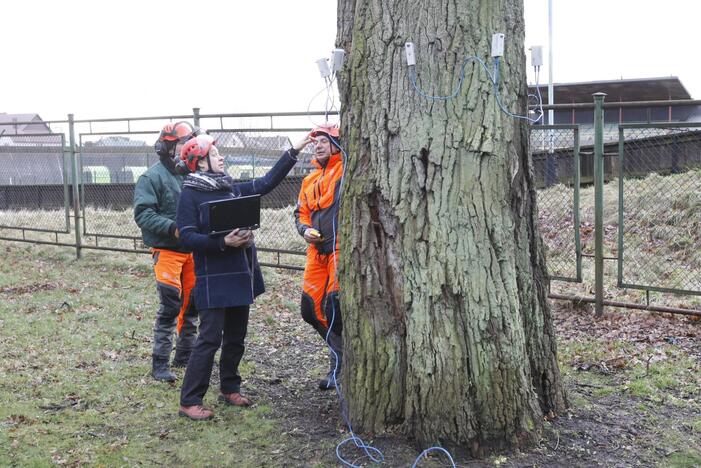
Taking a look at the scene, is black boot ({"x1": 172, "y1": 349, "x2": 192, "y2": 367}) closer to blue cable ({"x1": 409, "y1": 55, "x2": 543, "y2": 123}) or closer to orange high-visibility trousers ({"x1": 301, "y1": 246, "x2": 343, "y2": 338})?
orange high-visibility trousers ({"x1": 301, "y1": 246, "x2": 343, "y2": 338})

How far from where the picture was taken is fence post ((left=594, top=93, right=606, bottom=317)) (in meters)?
6.77

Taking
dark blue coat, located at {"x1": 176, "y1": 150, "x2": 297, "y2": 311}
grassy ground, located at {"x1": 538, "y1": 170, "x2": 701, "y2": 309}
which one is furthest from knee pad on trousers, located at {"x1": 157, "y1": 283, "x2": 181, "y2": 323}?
grassy ground, located at {"x1": 538, "y1": 170, "x2": 701, "y2": 309}

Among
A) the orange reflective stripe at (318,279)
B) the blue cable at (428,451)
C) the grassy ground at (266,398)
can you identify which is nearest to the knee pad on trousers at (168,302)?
the grassy ground at (266,398)

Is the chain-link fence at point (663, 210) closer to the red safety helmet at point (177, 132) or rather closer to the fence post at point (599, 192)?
the fence post at point (599, 192)

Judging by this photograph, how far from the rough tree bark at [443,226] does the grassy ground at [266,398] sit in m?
0.25

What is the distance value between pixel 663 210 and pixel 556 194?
1.39m

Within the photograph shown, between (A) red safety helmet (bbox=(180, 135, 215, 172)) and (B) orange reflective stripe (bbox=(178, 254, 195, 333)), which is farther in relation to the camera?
(B) orange reflective stripe (bbox=(178, 254, 195, 333))

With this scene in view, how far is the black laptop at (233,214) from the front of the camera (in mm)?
4359

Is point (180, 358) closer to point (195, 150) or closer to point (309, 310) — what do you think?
point (309, 310)

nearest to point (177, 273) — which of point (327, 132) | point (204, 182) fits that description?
point (204, 182)

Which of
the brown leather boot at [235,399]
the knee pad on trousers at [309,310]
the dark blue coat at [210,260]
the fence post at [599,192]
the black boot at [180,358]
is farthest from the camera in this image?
the fence post at [599,192]

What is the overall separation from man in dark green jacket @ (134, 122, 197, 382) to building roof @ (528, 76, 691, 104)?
49.3 feet

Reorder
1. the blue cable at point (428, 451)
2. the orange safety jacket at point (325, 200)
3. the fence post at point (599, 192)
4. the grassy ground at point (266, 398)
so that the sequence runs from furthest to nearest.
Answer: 1. the fence post at point (599, 192)
2. the orange safety jacket at point (325, 200)
3. the grassy ground at point (266, 398)
4. the blue cable at point (428, 451)

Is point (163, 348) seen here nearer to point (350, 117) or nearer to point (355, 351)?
point (355, 351)
